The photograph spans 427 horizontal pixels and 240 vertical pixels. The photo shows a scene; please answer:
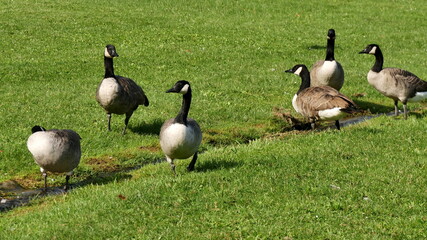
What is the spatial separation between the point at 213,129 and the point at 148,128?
85.5 inches

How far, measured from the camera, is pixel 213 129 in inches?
826

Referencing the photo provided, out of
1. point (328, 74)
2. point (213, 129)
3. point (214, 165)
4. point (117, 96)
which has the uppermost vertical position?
point (117, 96)

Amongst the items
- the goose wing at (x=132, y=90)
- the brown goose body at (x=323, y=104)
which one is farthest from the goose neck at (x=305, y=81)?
the goose wing at (x=132, y=90)

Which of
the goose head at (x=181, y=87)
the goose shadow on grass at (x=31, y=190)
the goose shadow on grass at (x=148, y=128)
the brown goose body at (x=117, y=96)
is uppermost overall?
the goose head at (x=181, y=87)

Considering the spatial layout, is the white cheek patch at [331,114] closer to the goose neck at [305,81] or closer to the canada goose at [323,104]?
the canada goose at [323,104]

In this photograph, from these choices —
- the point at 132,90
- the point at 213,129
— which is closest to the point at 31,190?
the point at 132,90

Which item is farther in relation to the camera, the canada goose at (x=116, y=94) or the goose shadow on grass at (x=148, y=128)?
the goose shadow on grass at (x=148, y=128)

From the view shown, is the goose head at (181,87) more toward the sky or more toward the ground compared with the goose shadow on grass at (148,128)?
more toward the sky

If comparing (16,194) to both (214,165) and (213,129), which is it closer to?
(214,165)

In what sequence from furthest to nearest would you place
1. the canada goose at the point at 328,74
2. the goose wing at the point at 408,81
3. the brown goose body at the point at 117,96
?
the canada goose at the point at 328,74, the goose wing at the point at 408,81, the brown goose body at the point at 117,96

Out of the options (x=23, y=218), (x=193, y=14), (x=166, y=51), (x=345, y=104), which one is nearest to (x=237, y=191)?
(x=23, y=218)

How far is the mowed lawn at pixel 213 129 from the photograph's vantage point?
39.2 feet

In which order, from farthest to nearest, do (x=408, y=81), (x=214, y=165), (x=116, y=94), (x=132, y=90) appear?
(x=408, y=81), (x=132, y=90), (x=116, y=94), (x=214, y=165)

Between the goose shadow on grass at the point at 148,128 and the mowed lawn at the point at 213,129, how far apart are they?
0.11 metres
